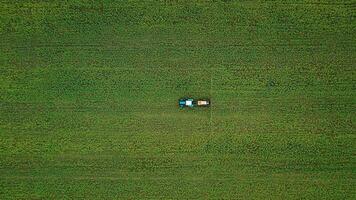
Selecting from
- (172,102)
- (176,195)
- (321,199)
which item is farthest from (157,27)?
(321,199)

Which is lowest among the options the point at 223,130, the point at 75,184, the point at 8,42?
the point at 75,184

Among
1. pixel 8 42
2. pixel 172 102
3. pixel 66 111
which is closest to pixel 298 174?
pixel 172 102

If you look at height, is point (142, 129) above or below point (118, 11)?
below

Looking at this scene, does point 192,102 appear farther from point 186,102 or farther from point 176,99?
point 176,99

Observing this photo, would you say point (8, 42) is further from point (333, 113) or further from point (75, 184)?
point (333, 113)

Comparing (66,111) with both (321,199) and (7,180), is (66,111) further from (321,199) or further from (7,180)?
(321,199)

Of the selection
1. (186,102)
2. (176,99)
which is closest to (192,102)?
(186,102)
